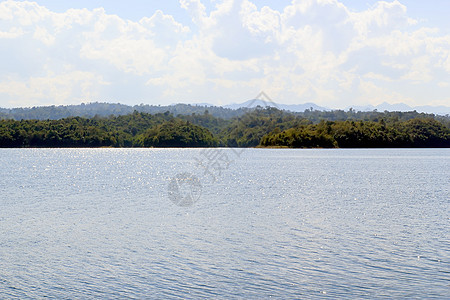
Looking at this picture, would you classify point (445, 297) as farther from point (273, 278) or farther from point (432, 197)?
point (432, 197)

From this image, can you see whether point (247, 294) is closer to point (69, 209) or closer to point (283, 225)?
point (283, 225)

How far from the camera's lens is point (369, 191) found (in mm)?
69438

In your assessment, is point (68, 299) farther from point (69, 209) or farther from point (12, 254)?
point (69, 209)

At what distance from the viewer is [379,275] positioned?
26.3 metres

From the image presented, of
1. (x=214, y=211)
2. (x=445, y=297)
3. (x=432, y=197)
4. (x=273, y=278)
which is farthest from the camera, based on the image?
(x=432, y=197)

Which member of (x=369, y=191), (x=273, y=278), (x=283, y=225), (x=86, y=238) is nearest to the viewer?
(x=273, y=278)

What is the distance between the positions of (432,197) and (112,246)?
41.2 m

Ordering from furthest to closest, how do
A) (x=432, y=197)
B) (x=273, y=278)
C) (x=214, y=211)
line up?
(x=432, y=197) → (x=214, y=211) → (x=273, y=278)

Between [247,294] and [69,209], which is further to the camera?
[69,209]

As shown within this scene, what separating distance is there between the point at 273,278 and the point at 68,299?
9523 millimetres

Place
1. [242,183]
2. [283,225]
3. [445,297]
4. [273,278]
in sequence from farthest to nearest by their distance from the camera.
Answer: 1. [242,183]
2. [283,225]
3. [273,278]
4. [445,297]

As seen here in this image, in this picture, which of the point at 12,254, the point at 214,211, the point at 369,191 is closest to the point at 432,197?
the point at 369,191

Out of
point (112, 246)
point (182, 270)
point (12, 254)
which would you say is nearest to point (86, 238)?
point (112, 246)

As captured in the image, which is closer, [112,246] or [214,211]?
[112,246]
